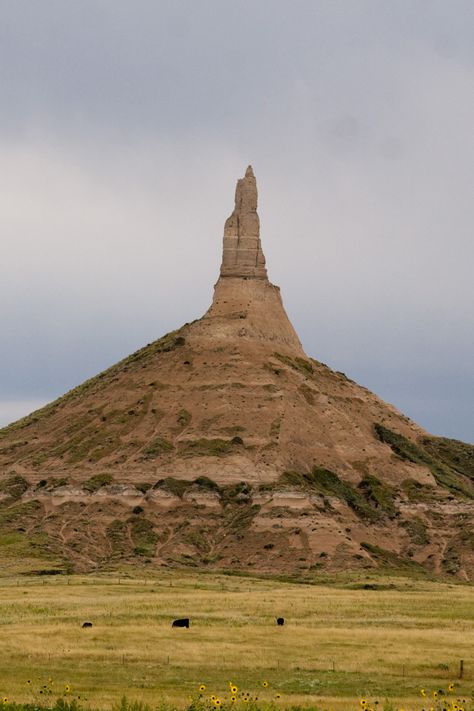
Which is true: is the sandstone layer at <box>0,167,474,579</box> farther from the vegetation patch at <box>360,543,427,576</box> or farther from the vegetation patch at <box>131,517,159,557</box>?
the vegetation patch at <box>360,543,427,576</box>

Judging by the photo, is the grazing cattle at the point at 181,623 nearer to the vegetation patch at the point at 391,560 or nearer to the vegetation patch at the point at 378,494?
the vegetation patch at the point at 391,560

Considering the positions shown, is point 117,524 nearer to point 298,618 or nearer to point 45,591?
point 45,591

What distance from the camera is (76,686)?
54.1m

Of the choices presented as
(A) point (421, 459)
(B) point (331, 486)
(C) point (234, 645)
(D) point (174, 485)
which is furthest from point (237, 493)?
(C) point (234, 645)

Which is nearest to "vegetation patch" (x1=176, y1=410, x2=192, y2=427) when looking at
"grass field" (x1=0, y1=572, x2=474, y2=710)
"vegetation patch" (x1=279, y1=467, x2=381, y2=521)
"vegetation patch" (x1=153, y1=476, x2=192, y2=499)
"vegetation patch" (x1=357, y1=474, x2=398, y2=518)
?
"vegetation patch" (x1=153, y1=476, x2=192, y2=499)

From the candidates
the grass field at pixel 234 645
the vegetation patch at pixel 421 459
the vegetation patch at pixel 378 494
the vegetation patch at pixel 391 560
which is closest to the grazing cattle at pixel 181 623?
the grass field at pixel 234 645

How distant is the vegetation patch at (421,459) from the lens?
192m

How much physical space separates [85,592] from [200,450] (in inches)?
2616

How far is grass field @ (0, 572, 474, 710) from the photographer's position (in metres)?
54.9

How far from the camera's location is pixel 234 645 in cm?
6956

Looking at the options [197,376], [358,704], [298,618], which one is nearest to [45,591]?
[298,618]

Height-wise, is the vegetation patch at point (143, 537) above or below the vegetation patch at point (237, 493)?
below

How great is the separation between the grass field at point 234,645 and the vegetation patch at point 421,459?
76.9 m

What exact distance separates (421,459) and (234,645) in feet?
428
